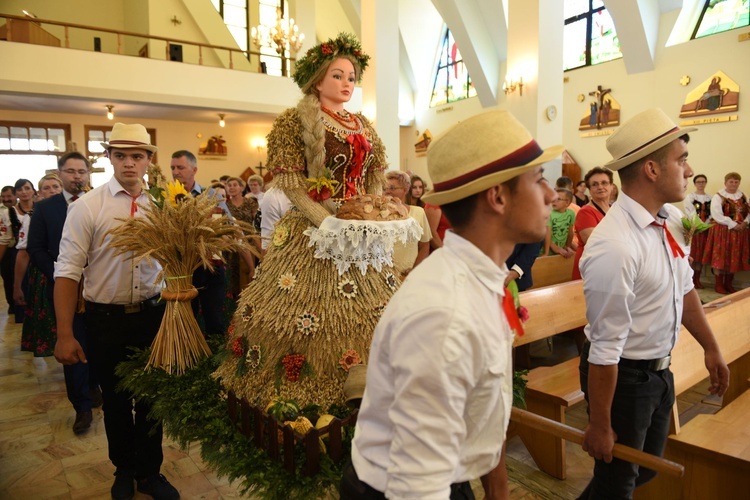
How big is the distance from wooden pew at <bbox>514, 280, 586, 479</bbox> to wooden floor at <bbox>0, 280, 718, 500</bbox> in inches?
5.4

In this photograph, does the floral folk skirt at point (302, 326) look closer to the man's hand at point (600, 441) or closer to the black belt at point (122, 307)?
the black belt at point (122, 307)

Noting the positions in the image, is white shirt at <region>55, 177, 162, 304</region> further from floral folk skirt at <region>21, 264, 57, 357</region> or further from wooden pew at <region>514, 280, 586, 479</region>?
floral folk skirt at <region>21, 264, 57, 357</region>

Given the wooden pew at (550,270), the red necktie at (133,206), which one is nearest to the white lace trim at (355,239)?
the red necktie at (133,206)

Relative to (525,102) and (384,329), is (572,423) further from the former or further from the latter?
(525,102)

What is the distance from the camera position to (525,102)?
29.3ft

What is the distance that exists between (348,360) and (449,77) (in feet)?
47.8

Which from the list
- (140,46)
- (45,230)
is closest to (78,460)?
(45,230)

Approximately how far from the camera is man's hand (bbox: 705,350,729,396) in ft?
6.59

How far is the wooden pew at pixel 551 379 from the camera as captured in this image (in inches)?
106

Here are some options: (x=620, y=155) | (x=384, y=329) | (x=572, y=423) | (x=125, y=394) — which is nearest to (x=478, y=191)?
(x=384, y=329)

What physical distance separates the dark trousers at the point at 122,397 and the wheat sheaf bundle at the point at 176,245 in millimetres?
124

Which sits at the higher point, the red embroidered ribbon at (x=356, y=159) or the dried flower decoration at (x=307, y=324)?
the red embroidered ribbon at (x=356, y=159)

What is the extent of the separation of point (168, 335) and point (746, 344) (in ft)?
10.8

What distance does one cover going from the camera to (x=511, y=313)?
1052 millimetres
